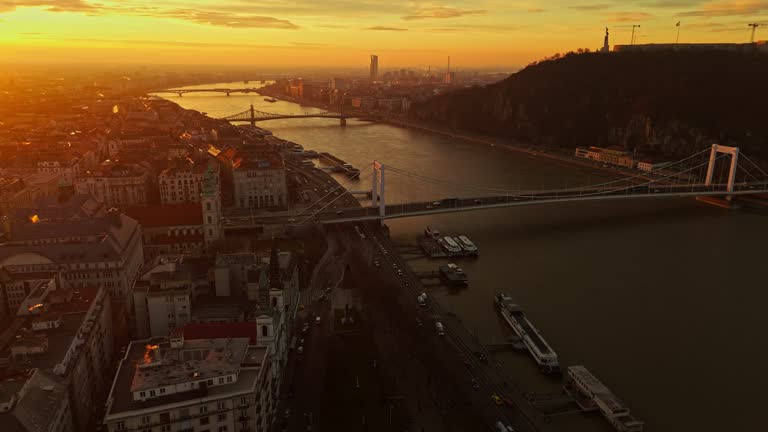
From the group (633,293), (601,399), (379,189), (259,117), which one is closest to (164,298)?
(601,399)

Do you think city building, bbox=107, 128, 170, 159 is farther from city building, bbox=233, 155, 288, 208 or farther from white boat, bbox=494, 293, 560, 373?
white boat, bbox=494, 293, 560, 373

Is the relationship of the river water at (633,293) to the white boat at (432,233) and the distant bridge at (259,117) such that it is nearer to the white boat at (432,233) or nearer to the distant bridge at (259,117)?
the white boat at (432,233)

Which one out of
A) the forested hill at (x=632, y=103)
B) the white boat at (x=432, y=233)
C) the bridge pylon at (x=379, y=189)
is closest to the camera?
the white boat at (x=432, y=233)

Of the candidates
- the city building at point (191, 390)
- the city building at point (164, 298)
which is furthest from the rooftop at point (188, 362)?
the city building at point (164, 298)

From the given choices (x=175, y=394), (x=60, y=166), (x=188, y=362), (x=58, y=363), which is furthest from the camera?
(x=60, y=166)

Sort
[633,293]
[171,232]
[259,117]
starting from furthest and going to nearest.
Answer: [259,117]
[171,232]
[633,293]

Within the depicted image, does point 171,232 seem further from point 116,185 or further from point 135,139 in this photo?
point 135,139
